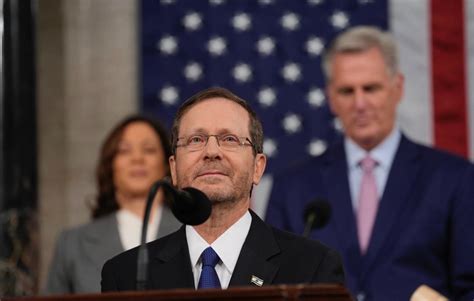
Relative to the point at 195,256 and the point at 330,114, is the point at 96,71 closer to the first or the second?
the point at 330,114

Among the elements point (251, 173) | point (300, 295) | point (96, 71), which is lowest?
point (300, 295)

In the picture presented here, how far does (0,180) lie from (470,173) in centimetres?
309

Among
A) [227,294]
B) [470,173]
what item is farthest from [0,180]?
[227,294]

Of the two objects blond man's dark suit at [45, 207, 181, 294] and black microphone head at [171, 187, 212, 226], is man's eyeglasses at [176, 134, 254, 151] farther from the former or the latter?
blond man's dark suit at [45, 207, 181, 294]

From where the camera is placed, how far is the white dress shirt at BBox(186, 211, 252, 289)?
3.25 m

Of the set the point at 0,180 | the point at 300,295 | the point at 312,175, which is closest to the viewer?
the point at 300,295

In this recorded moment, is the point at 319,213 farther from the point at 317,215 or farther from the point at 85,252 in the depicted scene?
the point at 85,252

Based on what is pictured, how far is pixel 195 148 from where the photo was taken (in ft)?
11.0

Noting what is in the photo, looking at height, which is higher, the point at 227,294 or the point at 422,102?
the point at 422,102

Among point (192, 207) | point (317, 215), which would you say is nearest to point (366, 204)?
point (317, 215)

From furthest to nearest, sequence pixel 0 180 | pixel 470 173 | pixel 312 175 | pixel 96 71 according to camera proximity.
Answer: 1. pixel 96 71
2. pixel 0 180
3. pixel 312 175
4. pixel 470 173

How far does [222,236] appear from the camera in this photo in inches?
130

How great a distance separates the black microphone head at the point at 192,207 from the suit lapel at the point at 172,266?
0.68 ft

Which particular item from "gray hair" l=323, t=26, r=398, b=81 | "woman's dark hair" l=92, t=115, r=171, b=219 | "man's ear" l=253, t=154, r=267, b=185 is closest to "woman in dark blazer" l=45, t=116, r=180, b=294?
"woman's dark hair" l=92, t=115, r=171, b=219
